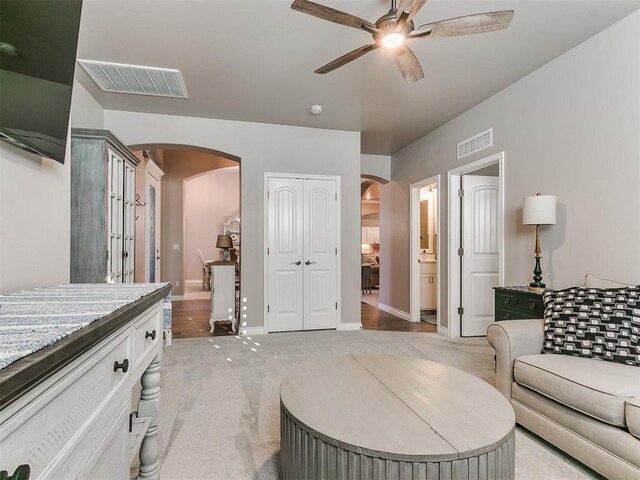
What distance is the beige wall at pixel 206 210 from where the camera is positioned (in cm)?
1062

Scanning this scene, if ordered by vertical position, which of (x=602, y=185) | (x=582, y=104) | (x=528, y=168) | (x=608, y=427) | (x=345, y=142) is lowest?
(x=608, y=427)

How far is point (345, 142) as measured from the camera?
16.2ft

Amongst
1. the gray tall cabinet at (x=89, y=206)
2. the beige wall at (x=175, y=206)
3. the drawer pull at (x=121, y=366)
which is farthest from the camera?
the beige wall at (x=175, y=206)

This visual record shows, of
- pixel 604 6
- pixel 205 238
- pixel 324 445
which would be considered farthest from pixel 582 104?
pixel 205 238

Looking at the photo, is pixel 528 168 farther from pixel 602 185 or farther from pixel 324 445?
pixel 324 445

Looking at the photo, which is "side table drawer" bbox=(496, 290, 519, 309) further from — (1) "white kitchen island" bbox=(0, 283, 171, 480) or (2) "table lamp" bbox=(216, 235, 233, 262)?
(2) "table lamp" bbox=(216, 235, 233, 262)

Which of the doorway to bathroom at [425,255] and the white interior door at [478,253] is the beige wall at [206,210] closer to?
the doorway to bathroom at [425,255]

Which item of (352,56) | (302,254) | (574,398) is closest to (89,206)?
(352,56)

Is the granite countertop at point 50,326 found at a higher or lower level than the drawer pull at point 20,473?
higher

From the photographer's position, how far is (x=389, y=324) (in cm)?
519

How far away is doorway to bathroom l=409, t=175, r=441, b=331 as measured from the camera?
5029mm

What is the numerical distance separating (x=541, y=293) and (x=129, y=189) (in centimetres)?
356

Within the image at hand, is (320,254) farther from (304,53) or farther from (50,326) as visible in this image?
(50,326)

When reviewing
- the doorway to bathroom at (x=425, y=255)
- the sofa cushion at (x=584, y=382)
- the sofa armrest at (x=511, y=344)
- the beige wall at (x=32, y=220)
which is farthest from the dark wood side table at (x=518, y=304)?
the beige wall at (x=32, y=220)
